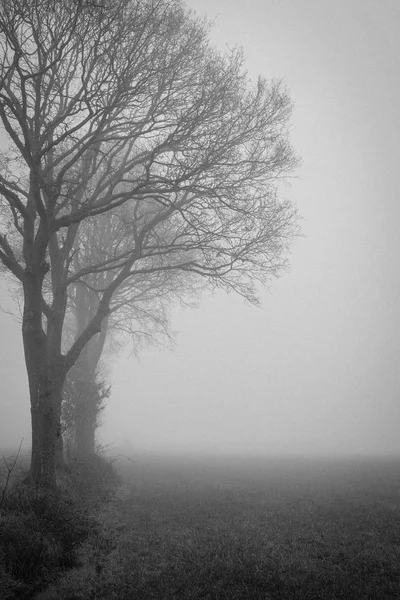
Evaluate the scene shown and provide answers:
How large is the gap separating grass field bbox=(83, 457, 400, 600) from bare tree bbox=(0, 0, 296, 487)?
346 centimetres

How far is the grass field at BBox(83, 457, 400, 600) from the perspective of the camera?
5.28 m

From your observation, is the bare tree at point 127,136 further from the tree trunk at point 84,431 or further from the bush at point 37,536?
the tree trunk at point 84,431

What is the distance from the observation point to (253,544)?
279 inches

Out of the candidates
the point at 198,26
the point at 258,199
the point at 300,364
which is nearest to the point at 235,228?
the point at 258,199

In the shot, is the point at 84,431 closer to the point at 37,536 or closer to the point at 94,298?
the point at 94,298

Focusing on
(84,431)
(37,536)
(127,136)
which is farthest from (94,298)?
(37,536)

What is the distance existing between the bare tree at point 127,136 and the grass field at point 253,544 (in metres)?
3.46

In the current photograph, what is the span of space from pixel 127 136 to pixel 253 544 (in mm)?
11139

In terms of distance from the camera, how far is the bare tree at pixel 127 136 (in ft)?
30.3

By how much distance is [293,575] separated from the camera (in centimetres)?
558

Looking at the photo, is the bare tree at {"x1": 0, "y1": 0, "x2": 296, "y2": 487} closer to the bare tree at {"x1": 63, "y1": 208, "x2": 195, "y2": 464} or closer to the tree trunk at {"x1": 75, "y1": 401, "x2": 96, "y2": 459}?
the bare tree at {"x1": 63, "y1": 208, "x2": 195, "y2": 464}

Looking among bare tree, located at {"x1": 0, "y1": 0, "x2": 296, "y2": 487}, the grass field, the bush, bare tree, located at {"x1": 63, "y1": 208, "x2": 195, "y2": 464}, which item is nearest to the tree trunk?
bare tree, located at {"x1": 63, "y1": 208, "x2": 195, "y2": 464}

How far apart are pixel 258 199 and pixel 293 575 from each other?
34.3 ft

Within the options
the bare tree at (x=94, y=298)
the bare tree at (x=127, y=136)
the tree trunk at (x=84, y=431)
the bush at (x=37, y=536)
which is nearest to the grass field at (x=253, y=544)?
the bush at (x=37, y=536)
